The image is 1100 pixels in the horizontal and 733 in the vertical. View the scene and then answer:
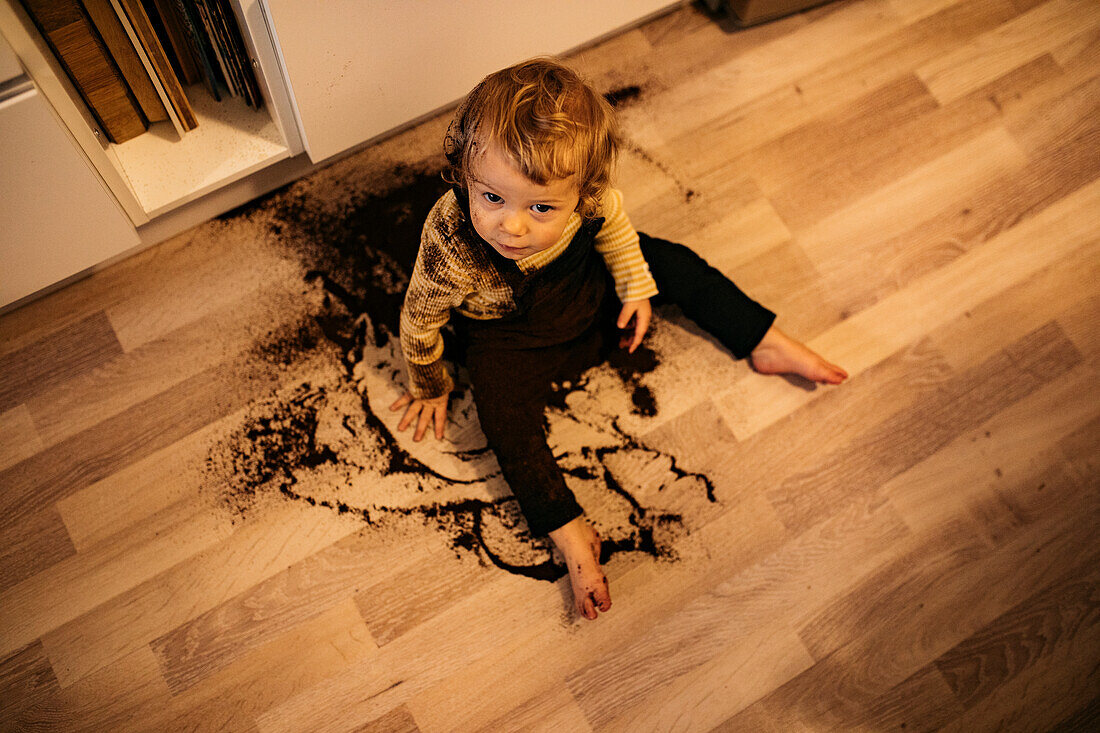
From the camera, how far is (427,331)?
2.88 ft

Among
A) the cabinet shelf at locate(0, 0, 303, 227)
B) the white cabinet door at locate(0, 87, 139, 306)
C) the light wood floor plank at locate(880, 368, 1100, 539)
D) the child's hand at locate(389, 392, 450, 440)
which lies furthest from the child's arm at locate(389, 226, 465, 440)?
the light wood floor plank at locate(880, 368, 1100, 539)

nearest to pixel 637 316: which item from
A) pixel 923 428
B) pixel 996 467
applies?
pixel 923 428

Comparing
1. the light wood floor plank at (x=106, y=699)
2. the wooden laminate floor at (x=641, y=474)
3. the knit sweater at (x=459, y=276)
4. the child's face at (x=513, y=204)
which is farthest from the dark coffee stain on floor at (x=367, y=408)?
the child's face at (x=513, y=204)

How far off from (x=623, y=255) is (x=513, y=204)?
0.87 ft

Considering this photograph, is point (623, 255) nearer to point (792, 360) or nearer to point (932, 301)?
point (792, 360)

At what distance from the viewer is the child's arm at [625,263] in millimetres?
903

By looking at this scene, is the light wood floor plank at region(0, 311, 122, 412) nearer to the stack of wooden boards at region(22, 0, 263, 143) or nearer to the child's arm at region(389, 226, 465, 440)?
the stack of wooden boards at region(22, 0, 263, 143)

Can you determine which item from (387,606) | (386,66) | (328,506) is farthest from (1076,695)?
(386,66)

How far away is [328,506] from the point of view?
0.98m

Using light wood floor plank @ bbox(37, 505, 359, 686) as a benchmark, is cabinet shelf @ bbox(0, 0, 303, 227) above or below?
above

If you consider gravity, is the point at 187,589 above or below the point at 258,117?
below

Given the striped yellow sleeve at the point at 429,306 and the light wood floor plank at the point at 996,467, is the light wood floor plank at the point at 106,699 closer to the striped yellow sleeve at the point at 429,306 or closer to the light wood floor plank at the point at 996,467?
the striped yellow sleeve at the point at 429,306

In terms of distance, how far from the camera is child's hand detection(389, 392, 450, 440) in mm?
983

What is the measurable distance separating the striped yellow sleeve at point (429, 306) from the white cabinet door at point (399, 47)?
0.65ft
